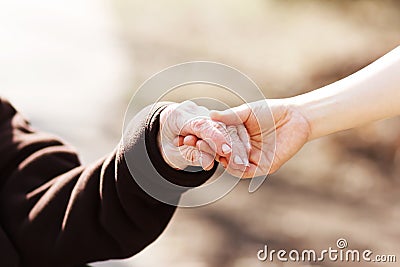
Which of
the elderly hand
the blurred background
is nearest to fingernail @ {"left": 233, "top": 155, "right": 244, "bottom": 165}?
the elderly hand

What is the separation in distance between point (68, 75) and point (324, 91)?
1377mm

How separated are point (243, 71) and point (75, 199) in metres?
1.13

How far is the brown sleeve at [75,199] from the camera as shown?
0.74 m

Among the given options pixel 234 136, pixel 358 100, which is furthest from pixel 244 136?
pixel 358 100

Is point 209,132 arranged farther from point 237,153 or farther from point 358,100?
point 358,100

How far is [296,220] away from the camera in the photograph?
5.75ft

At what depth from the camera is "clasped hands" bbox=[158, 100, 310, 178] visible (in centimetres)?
66

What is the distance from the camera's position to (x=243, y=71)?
191 cm

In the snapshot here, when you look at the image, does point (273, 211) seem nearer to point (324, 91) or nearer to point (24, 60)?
point (24, 60)
